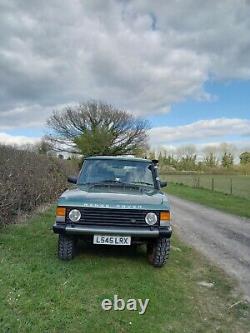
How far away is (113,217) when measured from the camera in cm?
552

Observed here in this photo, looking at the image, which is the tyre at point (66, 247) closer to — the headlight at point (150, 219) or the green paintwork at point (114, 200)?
the green paintwork at point (114, 200)

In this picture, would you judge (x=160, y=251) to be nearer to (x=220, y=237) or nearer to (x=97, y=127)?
(x=220, y=237)

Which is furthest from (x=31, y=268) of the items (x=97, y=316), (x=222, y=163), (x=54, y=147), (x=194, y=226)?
(x=222, y=163)

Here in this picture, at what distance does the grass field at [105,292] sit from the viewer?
3816 millimetres

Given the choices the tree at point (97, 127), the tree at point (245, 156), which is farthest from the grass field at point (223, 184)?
the tree at point (245, 156)

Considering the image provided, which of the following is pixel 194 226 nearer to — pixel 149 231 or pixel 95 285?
pixel 149 231

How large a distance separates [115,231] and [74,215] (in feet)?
2.37

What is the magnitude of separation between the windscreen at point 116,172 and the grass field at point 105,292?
4.52 feet

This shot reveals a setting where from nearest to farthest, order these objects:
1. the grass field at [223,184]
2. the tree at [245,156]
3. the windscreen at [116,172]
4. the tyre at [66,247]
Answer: the tyre at [66,247], the windscreen at [116,172], the grass field at [223,184], the tree at [245,156]

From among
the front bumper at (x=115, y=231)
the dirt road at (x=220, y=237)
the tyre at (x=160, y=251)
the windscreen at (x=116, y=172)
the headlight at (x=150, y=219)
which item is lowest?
the dirt road at (x=220, y=237)

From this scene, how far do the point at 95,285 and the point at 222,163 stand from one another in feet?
245

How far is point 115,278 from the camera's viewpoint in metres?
5.15

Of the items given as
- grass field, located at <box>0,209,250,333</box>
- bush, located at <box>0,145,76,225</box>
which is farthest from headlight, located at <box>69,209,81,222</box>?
bush, located at <box>0,145,76,225</box>

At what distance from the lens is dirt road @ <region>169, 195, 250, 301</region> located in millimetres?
6172
